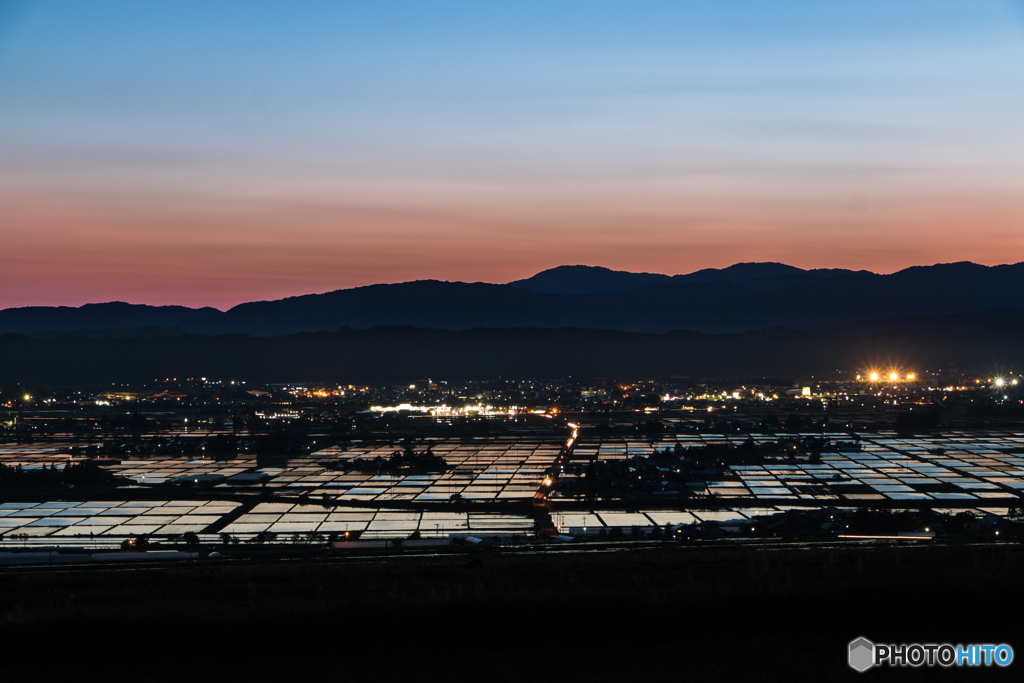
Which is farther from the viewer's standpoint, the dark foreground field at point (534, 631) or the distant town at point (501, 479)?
the distant town at point (501, 479)

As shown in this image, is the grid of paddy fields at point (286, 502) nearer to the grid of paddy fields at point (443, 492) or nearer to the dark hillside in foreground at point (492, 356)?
the grid of paddy fields at point (443, 492)

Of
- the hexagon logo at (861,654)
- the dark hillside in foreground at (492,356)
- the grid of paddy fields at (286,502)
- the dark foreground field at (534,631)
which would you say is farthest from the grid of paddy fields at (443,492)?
the dark hillside in foreground at (492,356)

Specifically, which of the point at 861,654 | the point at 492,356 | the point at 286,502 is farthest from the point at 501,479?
the point at 492,356

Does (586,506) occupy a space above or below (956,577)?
below

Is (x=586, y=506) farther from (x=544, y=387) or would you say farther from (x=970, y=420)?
(x=544, y=387)

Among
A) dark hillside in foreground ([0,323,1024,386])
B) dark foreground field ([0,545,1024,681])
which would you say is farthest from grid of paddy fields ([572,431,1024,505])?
dark hillside in foreground ([0,323,1024,386])

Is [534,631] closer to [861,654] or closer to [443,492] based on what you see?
[861,654]

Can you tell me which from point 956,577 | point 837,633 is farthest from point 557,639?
point 956,577
